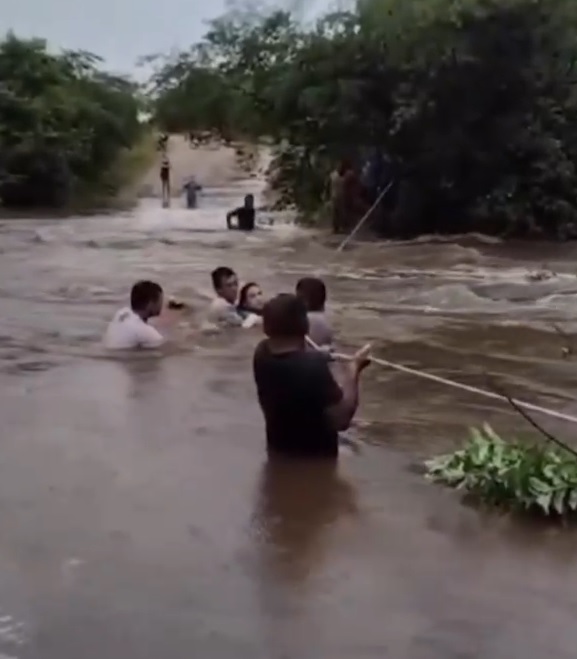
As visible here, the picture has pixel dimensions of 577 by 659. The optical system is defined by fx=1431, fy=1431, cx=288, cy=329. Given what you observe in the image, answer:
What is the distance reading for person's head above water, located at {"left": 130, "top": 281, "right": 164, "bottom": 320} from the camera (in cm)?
1154

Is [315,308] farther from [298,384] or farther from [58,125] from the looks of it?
[58,125]

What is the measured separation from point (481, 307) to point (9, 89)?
28.9 m

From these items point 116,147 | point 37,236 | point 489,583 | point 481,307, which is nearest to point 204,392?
point 489,583

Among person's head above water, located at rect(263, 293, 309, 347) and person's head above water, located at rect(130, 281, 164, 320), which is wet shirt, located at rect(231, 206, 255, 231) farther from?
person's head above water, located at rect(263, 293, 309, 347)

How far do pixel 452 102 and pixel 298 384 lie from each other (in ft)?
59.1

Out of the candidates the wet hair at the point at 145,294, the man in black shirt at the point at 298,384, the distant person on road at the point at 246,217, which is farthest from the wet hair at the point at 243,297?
the distant person on road at the point at 246,217

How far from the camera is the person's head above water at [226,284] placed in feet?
41.8

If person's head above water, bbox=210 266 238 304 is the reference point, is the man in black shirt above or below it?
above

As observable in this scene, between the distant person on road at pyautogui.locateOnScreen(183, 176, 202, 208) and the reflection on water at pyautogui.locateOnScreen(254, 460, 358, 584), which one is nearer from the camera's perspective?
the reflection on water at pyautogui.locateOnScreen(254, 460, 358, 584)

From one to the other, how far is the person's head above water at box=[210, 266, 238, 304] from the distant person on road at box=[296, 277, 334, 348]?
2.76 m

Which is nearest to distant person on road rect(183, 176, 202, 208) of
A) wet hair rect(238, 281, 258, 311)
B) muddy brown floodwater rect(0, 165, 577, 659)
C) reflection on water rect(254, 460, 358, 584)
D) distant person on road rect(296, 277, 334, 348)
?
muddy brown floodwater rect(0, 165, 577, 659)

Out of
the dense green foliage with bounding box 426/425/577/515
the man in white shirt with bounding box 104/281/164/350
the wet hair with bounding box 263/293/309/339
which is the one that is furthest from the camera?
the man in white shirt with bounding box 104/281/164/350

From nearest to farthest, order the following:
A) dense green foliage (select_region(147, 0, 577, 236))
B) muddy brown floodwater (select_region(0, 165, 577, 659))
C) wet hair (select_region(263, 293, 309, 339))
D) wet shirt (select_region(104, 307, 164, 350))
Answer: muddy brown floodwater (select_region(0, 165, 577, 659)) < wet hair (select_region(263, 293, 309, 339)) < wet shirt (select_region(104, 307, 164, 350)) < dense green foliage (select_region(147, 0, 577, 236))

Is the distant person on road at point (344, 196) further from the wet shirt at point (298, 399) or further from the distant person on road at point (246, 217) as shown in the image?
the wet shirt at point (298, 399)
